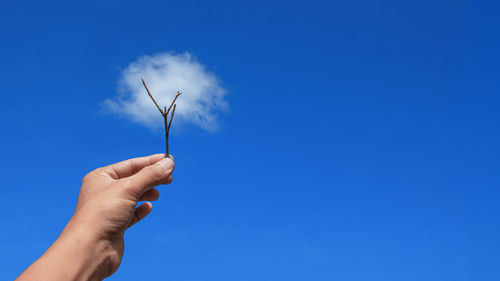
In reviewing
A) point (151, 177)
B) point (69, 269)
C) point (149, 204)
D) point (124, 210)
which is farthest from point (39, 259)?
point (149, 204)

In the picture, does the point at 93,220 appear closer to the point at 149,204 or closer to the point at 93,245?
the point at 93,245

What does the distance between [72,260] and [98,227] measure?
61cm

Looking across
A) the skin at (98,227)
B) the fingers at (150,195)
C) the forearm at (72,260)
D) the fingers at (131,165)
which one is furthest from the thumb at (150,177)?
the forearm at (72,260)

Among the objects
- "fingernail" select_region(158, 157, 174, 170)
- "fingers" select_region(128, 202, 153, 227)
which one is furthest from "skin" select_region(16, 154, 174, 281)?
"fingers" select_region(128, 202, 153, 227)

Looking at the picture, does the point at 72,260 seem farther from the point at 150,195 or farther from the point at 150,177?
the point at 150,195

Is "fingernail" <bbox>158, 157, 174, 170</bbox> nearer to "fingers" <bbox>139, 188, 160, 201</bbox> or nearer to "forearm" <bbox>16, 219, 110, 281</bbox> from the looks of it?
"fingers" <bbox>139, 188, 160, 201</bbox>

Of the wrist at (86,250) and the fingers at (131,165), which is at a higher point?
the fingers at (131,165)

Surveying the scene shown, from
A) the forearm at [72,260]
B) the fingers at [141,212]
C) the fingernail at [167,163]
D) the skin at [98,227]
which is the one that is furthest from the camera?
the fingers at [141,212]

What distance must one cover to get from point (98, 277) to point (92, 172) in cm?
169

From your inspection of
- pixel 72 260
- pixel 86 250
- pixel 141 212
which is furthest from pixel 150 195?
pixel 72 260

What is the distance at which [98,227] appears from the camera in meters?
4.93

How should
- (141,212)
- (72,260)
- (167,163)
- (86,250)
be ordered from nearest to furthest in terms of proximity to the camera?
(72,260) < (86,250) < (167,163) < (141,212)

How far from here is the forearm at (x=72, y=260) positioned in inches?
161

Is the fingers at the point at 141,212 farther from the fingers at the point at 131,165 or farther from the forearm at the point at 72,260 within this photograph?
the forearm at the point at 72,260
